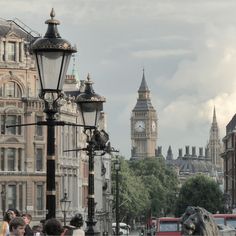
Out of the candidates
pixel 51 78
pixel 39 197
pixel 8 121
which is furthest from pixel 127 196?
pixel 51 78

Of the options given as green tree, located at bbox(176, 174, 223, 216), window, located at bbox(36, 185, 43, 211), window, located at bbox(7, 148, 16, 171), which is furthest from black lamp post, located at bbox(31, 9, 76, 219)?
green tree, located at bbox(176, 174, 223, 216)

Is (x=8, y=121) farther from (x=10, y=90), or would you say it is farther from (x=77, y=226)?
(x=77, y=226)

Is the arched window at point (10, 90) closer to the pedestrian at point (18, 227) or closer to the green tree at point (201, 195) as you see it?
the pedestrian at point (18, 227)

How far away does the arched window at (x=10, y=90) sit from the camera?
302ft

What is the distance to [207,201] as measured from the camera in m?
180

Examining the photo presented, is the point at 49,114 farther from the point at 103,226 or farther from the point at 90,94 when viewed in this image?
the point at 103,226

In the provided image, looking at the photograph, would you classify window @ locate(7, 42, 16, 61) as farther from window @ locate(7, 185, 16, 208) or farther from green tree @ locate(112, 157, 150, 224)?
green tree @ locate(112, 157, 150, 224)

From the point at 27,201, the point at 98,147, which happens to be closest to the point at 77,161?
the point at 27,201

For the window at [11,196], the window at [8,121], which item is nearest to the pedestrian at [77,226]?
the window at [8,121]

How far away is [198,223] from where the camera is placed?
570 inches

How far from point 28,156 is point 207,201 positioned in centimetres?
8820

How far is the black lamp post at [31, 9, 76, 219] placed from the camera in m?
19.0

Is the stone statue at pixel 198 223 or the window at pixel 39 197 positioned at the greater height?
the window at pixel 39 197

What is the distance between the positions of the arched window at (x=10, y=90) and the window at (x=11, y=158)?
450 centimetres
